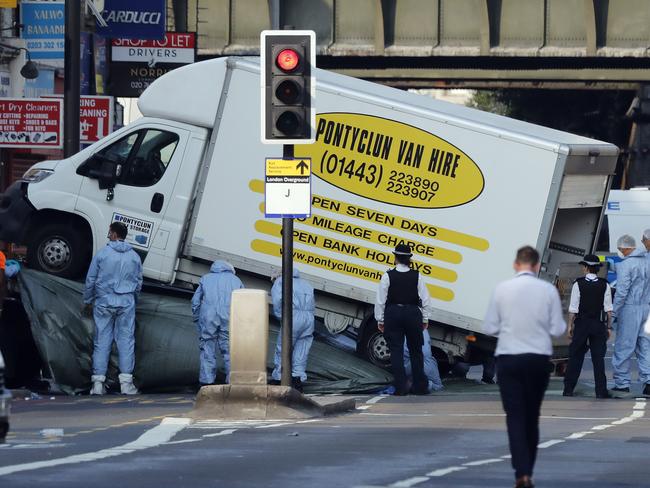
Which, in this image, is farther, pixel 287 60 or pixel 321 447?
pixel 287 60

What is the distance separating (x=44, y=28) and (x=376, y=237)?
26.8ft

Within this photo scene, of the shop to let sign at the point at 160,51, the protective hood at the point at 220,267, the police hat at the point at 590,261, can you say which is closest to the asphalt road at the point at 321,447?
the protective hood at the point at 220,267

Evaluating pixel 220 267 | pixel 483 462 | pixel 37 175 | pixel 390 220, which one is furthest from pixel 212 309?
pixel 483 462

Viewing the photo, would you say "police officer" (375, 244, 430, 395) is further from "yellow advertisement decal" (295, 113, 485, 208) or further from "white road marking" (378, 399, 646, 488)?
"white road marking" (378, 399, 646, 488)

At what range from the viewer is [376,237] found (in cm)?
1983

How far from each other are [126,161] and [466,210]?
13.4 ft

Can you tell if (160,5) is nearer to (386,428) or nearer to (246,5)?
(246,5)

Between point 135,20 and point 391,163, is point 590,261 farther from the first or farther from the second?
point 135,20

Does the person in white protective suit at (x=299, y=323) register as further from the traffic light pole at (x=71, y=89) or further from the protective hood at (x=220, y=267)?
the traffic light pole at (x=71, y=89)

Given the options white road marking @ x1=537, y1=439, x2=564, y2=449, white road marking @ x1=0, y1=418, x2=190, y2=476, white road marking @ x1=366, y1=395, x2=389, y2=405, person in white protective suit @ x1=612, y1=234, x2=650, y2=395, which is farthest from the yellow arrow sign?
person in white protective suit @ x1=612, y1=234, x2=650, y2=395

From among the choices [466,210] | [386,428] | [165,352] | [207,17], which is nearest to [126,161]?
[165,352]

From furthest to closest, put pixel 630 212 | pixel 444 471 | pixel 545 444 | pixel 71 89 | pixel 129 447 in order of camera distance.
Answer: pixel 630 212, pixel 71 89, pixel 545 444, pixel 129 447, pixel 444 471

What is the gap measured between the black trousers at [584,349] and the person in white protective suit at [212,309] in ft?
12.6

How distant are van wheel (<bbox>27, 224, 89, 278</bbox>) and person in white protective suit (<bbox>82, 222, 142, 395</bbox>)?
102cm
